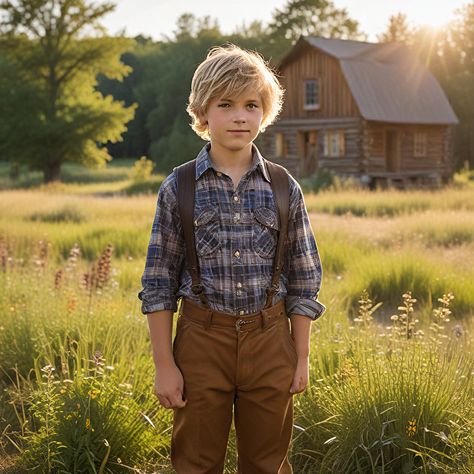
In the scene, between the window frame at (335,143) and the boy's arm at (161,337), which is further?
the window frame at (335,143)

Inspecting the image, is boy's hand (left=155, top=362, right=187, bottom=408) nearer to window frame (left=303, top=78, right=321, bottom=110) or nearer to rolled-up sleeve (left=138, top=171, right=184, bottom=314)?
rolled-up sleeve (left=138, top=171, right=184, bottom=314)

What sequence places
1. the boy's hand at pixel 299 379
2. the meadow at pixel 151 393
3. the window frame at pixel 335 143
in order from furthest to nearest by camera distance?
the window frame at pixel 335 143 → the meadow at pixel 151 393 → the boy's hand at pixel 299 379

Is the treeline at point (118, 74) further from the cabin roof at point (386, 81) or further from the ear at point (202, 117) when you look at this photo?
the ear at point (202, 117)

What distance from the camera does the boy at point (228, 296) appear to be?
2.79 metres

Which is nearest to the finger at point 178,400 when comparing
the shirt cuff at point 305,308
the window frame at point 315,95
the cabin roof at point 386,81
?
the shirt cuff at point 305,308

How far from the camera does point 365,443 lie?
3.49 metres

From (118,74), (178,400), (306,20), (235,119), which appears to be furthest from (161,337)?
(306,20)

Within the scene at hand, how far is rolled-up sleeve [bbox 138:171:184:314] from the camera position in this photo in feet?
9.44

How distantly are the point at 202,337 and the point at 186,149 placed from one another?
43650 millimetres

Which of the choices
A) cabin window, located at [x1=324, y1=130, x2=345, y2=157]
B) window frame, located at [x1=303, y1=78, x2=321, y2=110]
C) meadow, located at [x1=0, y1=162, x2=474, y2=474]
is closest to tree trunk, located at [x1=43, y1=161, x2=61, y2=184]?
window frame, located at [x1=303, y1=78, x2=321, y2=110]

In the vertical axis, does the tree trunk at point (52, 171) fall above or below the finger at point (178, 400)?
below

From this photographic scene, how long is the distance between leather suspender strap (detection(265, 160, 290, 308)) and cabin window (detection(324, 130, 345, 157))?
87.2 ft

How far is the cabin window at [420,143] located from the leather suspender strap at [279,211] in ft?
96.5

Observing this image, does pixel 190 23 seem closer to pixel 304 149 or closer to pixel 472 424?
pixel 304 149
